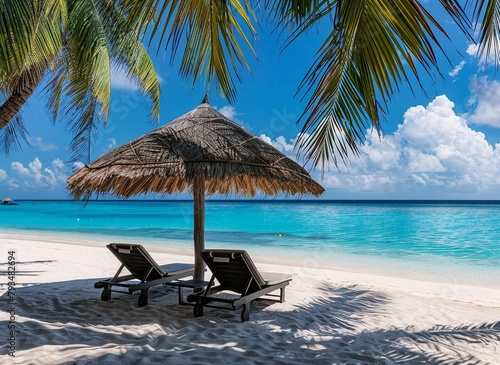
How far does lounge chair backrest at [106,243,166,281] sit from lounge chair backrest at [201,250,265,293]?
0.74 meters

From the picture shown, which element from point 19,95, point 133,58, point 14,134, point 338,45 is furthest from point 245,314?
point 14,134

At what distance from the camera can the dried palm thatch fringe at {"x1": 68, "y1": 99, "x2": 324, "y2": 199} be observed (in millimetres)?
3854

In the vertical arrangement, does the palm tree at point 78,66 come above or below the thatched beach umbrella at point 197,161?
above

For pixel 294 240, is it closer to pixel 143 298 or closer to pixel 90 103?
pixel 90 103

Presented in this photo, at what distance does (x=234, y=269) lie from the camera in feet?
12.6

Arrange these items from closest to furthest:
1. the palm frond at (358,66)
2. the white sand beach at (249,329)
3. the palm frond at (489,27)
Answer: the palm frond at (358,66)
the palm frond at (489,27)
the white sand beach at (249,329)

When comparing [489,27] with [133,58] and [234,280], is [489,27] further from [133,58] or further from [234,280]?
[133,58]

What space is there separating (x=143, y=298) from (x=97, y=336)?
1012 millimetres

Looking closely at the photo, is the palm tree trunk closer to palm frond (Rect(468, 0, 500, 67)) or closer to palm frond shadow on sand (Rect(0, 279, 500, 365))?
palm frond shadow on sand (Rect(0, 279, 500, 365))

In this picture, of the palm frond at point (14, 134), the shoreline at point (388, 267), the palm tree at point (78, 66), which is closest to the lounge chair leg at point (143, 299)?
the palm tree at point (78, 66)

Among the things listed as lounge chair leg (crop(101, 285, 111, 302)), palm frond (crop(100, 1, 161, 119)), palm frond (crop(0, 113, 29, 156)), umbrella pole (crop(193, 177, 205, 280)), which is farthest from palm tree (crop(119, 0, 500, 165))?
palm frond (crop(0, 113, 29, 156))

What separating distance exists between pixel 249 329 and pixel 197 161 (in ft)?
4.80

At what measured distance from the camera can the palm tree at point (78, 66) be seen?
4.45 meters

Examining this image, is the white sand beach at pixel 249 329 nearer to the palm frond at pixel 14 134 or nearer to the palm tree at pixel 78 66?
the palm tree at pixel 78 66
